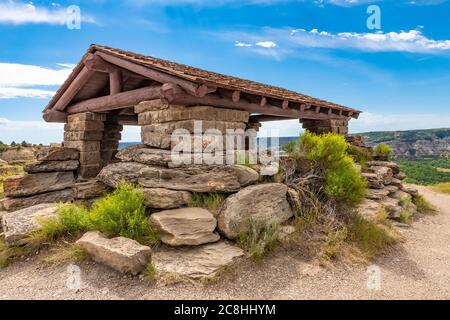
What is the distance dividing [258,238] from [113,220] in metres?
2.31

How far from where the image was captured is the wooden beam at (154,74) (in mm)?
5000

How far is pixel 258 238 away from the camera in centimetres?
457

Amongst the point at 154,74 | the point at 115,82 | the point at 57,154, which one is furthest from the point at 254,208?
the point at 57,154

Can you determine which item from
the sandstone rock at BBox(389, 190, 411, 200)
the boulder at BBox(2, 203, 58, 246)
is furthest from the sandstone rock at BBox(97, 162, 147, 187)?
the sandstone rock at BBox(389, 190, 411, 200)

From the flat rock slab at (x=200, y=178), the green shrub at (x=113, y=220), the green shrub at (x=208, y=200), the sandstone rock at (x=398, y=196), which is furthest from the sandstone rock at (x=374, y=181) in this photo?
the green shrub at (x=113, y=220)

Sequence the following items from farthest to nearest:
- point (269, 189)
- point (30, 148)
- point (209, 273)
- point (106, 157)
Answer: point (30, 148)
point (106, 157)
point (269, 189)
point (209, 273)

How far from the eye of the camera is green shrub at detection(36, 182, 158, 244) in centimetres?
443

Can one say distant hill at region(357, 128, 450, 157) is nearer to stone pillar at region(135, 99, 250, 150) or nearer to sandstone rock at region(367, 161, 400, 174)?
sandstone rock at region(367, 161, 400, 174)

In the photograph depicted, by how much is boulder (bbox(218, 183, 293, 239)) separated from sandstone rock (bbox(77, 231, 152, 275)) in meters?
1.26

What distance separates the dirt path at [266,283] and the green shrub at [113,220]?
56cm
